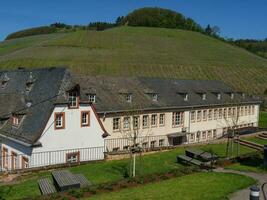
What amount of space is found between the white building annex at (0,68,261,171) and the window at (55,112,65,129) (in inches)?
3.2

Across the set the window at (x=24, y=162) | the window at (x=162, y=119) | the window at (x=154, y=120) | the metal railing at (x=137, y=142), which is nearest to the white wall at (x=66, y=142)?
the window at (x=24, y=162)

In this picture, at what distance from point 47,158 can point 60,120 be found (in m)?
3.24

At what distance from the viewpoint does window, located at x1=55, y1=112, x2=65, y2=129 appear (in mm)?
29703

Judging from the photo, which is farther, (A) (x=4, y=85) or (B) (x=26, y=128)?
(A) (x=4, y=85)

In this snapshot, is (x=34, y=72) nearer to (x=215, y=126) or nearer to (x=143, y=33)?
(x=215, y=126)

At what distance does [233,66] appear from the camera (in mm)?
Answer: 110062

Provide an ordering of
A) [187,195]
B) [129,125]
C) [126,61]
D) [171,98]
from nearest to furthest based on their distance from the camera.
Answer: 1. [187,195]
2. [129,125]
3. [171,98]
4. [126,61]

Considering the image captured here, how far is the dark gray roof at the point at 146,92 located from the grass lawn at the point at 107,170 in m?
7.53

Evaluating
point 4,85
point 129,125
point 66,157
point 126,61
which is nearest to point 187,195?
point 66,157

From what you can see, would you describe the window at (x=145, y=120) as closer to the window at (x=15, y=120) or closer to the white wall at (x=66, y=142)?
the white wall at (x=66, y=142)

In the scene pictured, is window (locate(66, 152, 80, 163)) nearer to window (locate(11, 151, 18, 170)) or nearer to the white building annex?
the white building annex

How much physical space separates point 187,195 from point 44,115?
1736 cm

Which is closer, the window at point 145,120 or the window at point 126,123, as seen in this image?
the window at point 126,123

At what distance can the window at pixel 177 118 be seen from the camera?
44188 mm
